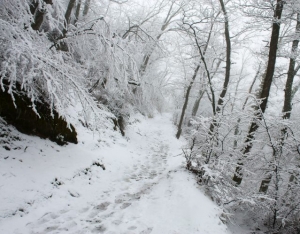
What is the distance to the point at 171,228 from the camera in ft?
10.7

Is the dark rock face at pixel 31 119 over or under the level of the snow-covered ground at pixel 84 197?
over

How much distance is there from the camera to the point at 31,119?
4.45 metres

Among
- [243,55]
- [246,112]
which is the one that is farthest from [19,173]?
[243,55]

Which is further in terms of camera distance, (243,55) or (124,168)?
(243,55)

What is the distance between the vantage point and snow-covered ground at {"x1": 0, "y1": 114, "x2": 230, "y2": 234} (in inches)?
123

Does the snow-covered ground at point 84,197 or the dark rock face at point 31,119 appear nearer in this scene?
the snow-covered ground at point 84,197

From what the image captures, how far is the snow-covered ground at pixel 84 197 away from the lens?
311 centimetres

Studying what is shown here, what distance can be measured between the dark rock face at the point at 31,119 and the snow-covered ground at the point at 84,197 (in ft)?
0.71

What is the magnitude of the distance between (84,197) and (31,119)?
2181mm

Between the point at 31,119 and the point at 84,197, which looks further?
the point at 31,119

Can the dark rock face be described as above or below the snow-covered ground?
above

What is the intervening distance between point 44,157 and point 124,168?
2602 mm

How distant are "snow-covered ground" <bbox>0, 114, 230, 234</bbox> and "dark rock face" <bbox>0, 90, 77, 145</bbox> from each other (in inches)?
8.5

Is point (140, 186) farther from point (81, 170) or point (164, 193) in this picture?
point (81, 170)
